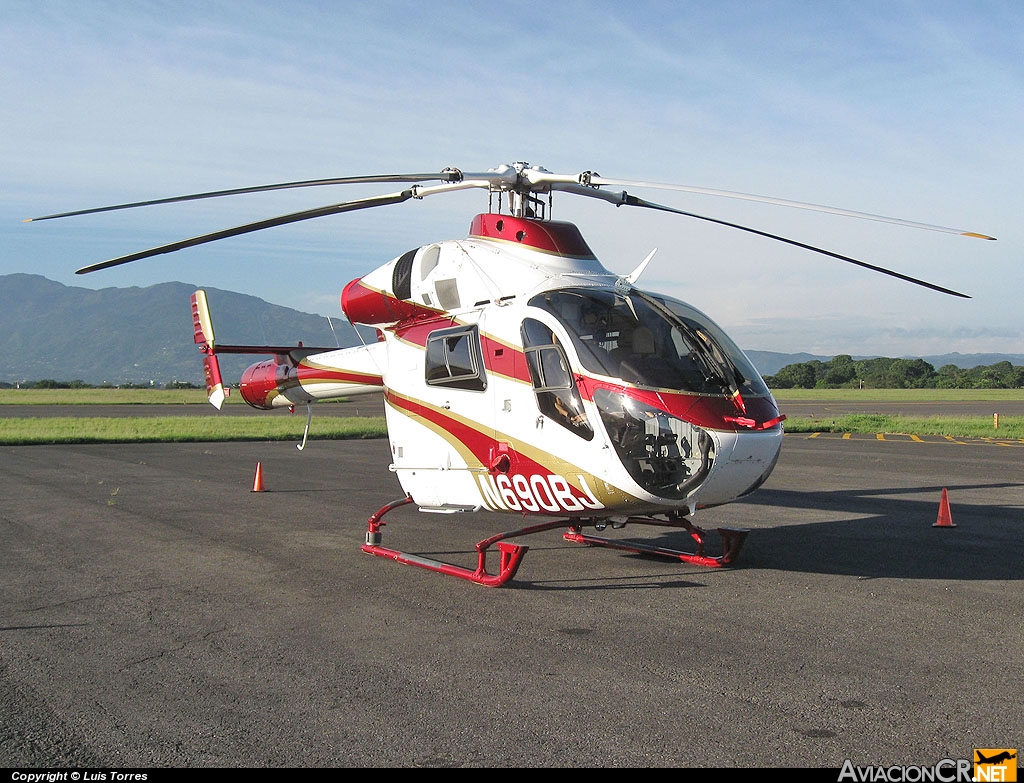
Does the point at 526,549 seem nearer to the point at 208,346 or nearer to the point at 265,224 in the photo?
the point at 265,224

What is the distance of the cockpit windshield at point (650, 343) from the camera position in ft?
26.4

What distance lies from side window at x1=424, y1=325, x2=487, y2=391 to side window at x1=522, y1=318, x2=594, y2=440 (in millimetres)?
845

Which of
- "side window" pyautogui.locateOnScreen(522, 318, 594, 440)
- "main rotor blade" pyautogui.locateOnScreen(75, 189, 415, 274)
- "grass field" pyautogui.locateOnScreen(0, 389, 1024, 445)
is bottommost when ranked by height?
"grass field" pyautogui.locateOnScreen(0, 389, 1024, 445)

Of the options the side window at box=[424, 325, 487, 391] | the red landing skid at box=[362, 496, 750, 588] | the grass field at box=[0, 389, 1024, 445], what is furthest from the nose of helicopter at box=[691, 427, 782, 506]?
the grass field at box=[0, 389, 1024, 445]

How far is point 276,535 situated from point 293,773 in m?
7.63

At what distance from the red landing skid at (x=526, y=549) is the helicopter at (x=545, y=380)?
2 centimetres

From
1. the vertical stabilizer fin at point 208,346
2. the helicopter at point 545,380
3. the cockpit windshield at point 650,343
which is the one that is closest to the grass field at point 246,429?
the vertical stabilizer fin at point 208,346

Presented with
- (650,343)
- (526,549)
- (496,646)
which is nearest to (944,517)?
(650,343)

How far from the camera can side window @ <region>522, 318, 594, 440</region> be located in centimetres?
834

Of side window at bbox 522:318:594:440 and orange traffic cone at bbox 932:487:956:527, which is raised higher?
side window at bbox 522:318:594:440

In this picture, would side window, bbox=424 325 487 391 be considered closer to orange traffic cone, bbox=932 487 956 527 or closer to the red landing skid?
the red landing skid

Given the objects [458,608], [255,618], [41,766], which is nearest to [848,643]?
[458,608]

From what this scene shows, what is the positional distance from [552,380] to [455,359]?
1.64 m
